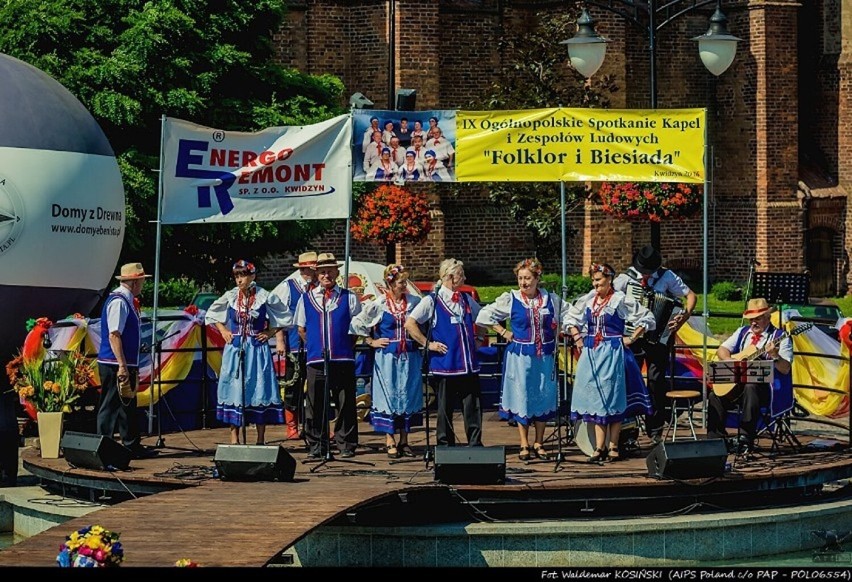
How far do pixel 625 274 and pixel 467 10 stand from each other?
22.4 metres

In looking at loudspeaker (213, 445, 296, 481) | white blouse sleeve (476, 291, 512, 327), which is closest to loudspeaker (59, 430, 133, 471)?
loudspeaker (213, 445, 296, 481)

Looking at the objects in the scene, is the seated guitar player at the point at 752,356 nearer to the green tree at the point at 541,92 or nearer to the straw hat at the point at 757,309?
the straw hat at the point at 757,309

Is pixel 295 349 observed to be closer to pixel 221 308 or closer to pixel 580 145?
pixel 221 308

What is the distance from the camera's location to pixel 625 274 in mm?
17547

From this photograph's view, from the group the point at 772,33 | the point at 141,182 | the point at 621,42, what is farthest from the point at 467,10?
the point at 141,182

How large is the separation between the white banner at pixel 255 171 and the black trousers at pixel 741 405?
3.81 m

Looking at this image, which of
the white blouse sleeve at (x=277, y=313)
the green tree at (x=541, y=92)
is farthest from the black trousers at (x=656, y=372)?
the green tree at (x=541, y=92)

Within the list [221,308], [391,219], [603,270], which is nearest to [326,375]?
[221,308]

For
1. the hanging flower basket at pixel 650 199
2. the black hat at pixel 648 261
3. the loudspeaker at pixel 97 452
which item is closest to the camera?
the loudspeaker at pixel 97 452

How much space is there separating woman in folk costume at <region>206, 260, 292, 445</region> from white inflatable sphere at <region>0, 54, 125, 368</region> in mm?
3670

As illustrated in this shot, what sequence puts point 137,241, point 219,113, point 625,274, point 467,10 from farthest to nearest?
point 467,10 < point 219,113 < point 137,241 < point 625,274

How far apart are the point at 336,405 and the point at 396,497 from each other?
2.36 meters

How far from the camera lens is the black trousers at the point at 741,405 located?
52.5 feet

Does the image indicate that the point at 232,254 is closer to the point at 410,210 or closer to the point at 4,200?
the point at 410,210
